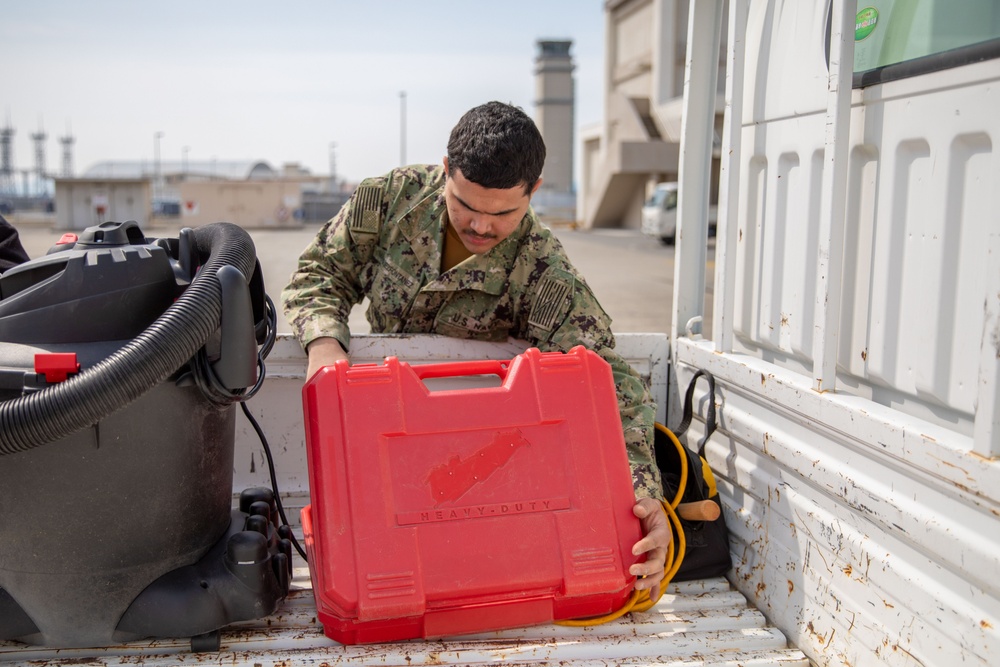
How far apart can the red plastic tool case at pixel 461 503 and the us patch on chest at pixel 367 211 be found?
33.8 inches

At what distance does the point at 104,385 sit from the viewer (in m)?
1.37

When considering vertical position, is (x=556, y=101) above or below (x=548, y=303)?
above

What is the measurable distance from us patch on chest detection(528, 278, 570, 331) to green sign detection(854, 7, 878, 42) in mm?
914

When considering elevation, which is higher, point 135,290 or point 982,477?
point 135,290

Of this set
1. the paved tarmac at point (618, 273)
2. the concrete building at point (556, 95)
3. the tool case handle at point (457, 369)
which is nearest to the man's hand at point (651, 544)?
the tool case handle at point (457, 369)

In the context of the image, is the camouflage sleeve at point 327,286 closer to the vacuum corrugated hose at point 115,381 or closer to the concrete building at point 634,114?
the vacuum corrugated hose at point 115,381

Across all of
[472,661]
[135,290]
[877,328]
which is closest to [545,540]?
[472,661]

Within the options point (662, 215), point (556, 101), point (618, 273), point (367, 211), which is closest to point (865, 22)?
point (367, 211)

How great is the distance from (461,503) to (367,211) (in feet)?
3.68

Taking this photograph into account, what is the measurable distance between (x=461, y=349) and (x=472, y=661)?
3.18 ft

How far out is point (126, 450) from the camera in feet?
5.16

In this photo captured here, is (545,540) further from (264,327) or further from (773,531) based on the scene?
(264,327)

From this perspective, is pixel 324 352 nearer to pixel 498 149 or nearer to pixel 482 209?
pixel 482 209

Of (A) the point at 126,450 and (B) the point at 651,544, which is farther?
(B) the point at 651,544
